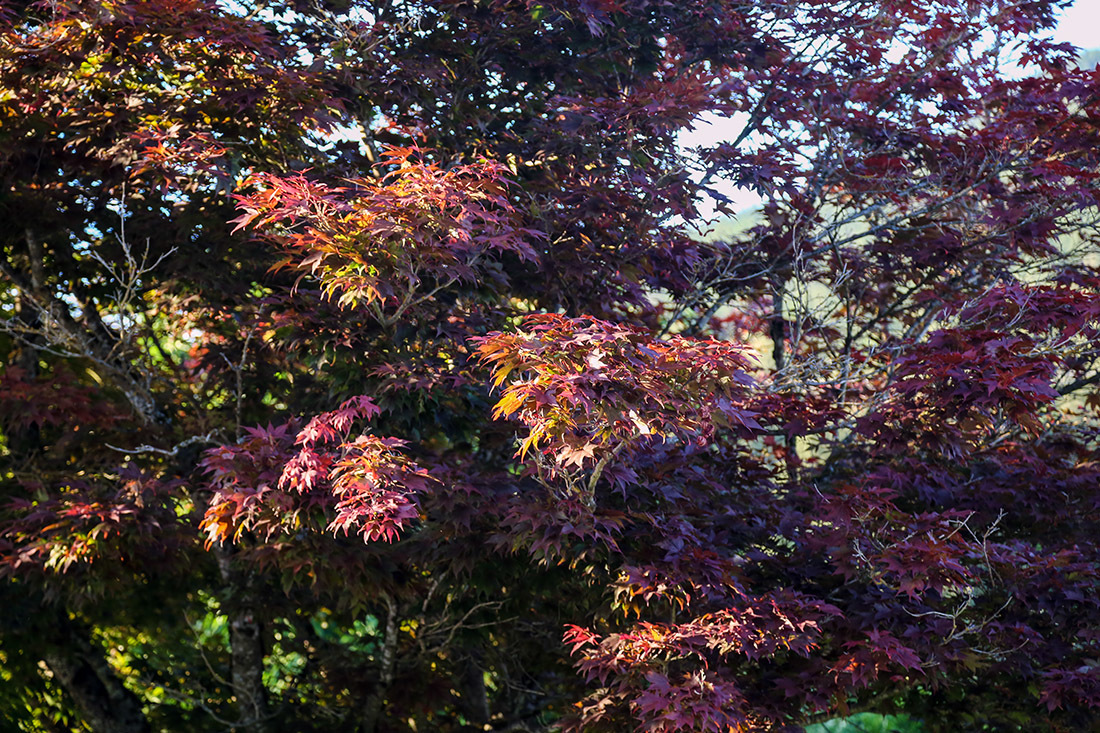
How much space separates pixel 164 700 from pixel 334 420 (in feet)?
14.1

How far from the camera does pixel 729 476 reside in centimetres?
479

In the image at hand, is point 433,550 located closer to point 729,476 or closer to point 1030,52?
point 729,476

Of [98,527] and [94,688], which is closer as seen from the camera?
[98,527]

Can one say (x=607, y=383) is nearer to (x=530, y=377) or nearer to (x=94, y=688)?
(x=530, y=377)

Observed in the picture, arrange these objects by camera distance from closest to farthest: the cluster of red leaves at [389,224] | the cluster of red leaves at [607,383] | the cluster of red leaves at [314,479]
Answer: the cluster of red leaves at [607,383], the cluster of red leaves at [314,479], the cluster of red leaves at [389,224]

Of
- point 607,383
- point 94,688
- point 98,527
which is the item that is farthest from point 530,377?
point 94,688

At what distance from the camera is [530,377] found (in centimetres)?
363

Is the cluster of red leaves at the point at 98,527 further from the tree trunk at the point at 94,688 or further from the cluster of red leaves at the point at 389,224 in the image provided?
the cluster of red leaves at the point at 389,224

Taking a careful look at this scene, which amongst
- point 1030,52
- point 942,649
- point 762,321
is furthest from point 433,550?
point 1030,52

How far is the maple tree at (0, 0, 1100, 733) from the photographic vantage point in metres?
3.62

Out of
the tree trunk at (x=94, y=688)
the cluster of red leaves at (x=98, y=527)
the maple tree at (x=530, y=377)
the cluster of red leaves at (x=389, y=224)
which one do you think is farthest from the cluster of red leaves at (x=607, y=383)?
the tree trunk at (x=94, y=688)

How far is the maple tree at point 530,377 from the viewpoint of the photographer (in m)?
3.62

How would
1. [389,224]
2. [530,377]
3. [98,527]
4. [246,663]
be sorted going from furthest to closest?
1. [246,663]
2. [98,527]
3. [530,377]
4. [389,224]

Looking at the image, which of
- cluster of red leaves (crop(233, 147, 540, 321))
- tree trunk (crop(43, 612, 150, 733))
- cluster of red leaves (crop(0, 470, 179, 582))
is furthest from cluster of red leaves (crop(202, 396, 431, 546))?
tree trunk (crop(43, 612, 150, 733))
